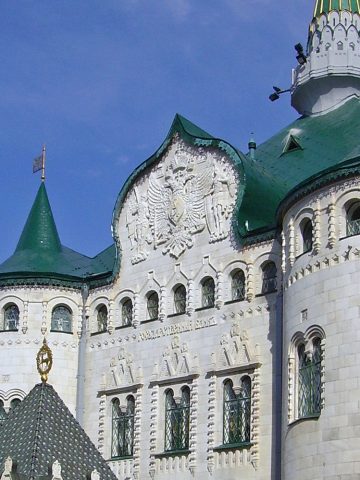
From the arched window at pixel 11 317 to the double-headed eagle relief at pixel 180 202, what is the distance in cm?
440

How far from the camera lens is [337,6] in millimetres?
43094

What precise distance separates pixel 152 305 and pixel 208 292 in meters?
2.42

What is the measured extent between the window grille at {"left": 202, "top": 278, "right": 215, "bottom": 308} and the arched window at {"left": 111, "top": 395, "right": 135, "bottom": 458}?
3.85m

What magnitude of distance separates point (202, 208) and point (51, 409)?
10.2 meters

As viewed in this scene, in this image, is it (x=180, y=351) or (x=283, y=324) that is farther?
(x=180, y=351)

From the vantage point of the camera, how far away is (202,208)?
35969 millimetres

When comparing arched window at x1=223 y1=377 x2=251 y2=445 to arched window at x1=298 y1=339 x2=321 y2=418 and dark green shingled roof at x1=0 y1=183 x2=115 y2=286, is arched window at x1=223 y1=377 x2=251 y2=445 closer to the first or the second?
arched window at x1=298 y1=339 x2=321 y2=418

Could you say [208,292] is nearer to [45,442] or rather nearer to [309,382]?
[309,382]

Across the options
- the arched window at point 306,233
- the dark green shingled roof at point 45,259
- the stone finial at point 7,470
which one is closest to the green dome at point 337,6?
the dark green shingled roof at point 45,259

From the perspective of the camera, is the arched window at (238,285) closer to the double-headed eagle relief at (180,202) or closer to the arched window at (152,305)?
the double-headed eagle relief at (180,202)

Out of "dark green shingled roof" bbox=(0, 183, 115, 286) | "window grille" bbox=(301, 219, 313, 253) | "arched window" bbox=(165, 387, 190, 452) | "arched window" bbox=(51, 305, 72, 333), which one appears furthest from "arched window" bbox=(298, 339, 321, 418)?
"arched window" bbox=(51, 305, 72, 333)

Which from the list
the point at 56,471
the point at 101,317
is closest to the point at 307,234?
the point at 56,471

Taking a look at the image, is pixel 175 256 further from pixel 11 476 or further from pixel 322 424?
pixel 11 476

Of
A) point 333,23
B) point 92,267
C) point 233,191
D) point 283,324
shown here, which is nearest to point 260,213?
point 233,191
